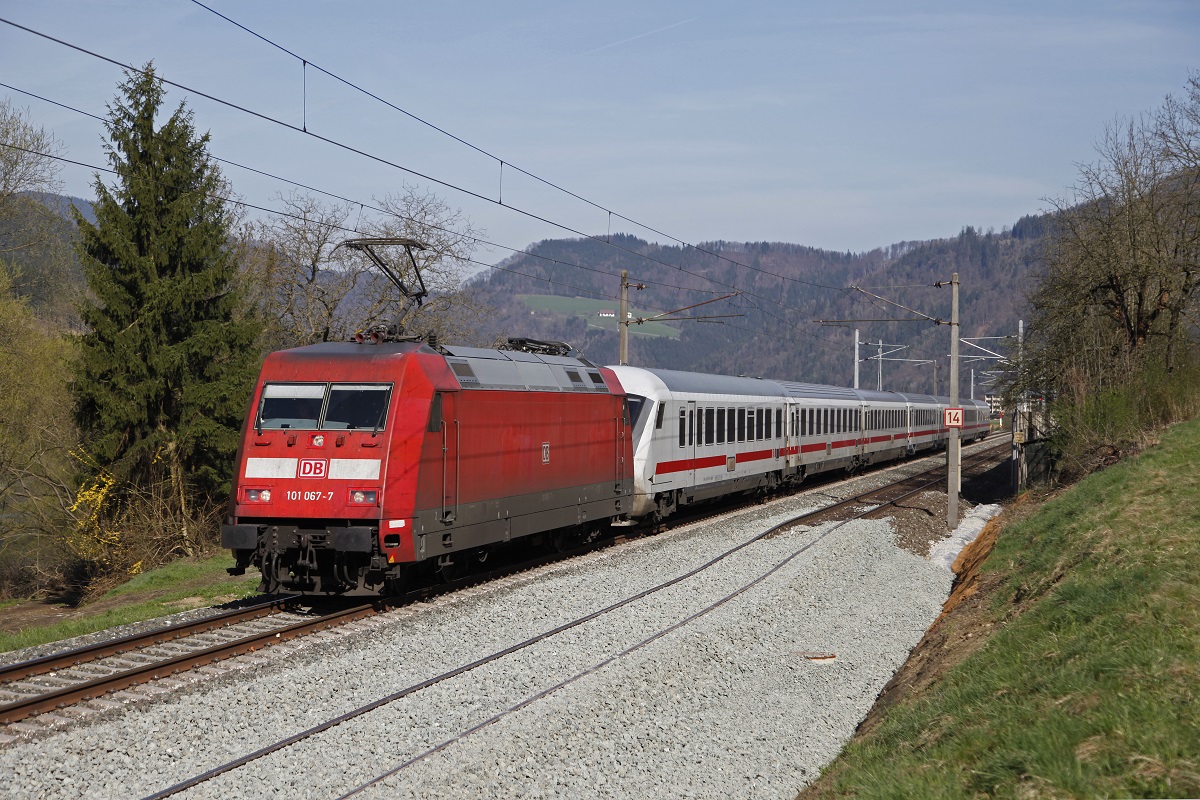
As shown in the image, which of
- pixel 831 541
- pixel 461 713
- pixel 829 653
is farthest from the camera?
pixel 831 541

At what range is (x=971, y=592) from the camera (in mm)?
14828

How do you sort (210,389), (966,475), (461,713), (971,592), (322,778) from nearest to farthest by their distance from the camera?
(322,778)
(461,713)
(971,592)
(210,389)
(966,475)

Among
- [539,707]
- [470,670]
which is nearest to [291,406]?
[470,670]

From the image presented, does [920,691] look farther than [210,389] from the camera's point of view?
No

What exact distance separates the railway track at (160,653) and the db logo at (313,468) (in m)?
1.74

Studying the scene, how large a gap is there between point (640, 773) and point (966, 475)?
3768 cm

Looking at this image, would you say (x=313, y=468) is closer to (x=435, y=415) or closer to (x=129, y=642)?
(x=435, y=415)

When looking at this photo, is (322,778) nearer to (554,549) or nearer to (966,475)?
(554,549)

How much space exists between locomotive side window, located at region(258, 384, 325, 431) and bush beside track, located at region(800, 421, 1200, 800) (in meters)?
7.49

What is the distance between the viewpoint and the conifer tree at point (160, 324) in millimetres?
24797

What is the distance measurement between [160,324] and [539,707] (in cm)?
1930

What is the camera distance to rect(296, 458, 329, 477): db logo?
12734 millimetres

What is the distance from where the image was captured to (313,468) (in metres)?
12.8

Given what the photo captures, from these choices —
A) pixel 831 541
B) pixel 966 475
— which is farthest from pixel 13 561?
pixel 966 475
